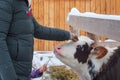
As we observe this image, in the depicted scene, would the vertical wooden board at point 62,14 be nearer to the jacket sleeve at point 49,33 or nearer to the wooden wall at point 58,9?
the wooden wall at point 58,9

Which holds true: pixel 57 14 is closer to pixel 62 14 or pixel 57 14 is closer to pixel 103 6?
pixel 62 14

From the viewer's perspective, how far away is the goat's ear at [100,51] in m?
1.56

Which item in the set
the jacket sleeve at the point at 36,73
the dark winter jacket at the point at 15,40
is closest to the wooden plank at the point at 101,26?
the dark winter jacket at the point at 15,40

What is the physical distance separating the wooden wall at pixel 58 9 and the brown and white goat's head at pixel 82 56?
14.6 ft

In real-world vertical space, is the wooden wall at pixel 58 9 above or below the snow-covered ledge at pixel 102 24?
below

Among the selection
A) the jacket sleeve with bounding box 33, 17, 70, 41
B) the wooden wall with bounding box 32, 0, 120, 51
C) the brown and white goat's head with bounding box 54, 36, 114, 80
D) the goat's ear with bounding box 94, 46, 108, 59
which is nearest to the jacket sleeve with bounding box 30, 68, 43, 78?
the jacket sleeve with bounding box 33, 17, 70, 41

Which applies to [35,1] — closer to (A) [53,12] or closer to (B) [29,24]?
(A) [53,12]

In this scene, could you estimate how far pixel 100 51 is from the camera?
1579 millimetres

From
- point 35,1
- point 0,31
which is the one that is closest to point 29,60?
point 0,31

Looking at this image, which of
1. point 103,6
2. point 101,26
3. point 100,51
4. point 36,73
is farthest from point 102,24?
point 103,6

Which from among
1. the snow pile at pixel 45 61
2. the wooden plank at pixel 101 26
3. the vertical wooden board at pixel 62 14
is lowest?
the snow pile at pixel 45 61

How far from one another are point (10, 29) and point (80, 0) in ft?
15.2

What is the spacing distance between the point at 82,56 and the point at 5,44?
38cm

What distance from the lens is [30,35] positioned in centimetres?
193
